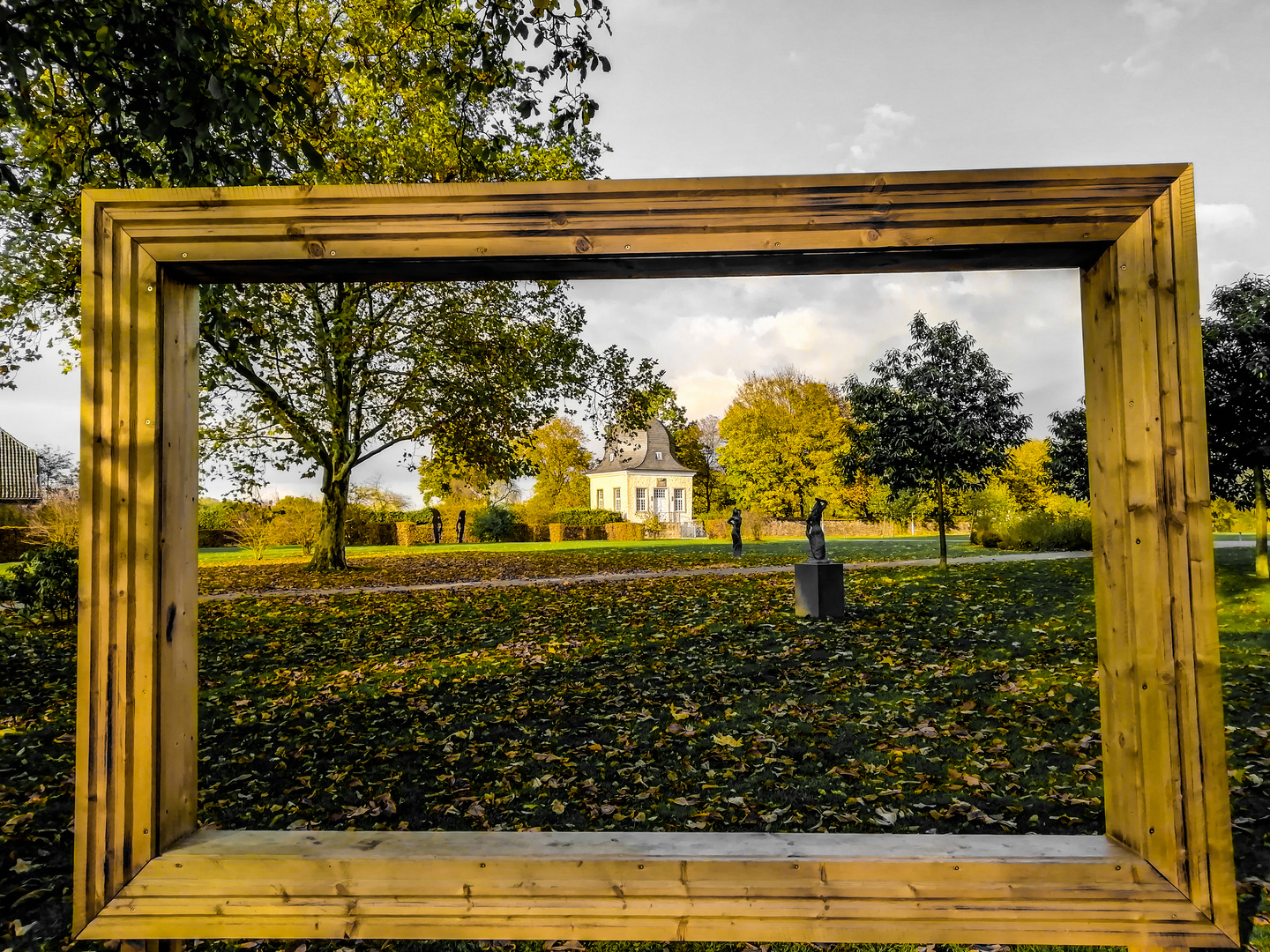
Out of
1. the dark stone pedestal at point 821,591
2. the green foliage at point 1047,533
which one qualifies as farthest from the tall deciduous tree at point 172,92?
the green foliage at point 1047,533

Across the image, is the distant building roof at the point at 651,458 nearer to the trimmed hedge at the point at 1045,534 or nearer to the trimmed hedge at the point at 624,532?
the trimmed hedge at the point at 624,532

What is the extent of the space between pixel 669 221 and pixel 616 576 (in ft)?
39.7

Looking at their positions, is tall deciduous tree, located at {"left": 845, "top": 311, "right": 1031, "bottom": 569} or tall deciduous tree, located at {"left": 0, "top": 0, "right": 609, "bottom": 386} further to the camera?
tall deciduous tree, located at {"left": 845, "top": 311, "right": 1031, "bottom": 569}

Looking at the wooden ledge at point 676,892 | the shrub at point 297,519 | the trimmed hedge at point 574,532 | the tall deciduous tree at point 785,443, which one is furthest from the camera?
the tall deciduous tree at point 785,443

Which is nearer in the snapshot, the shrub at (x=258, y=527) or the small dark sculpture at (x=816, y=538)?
the small dark sculpture at (x=816, y=538)

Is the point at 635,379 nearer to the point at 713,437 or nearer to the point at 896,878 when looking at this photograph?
the point at 896,878

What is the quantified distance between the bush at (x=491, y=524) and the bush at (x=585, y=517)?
2.65 metres

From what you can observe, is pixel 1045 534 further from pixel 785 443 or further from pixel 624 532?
pixel 624 532

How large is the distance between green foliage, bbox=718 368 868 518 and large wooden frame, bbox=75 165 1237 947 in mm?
27116

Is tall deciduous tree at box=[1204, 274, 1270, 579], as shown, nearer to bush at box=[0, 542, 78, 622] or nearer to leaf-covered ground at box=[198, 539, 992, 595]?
leaf-covered ground at box=[198, 539, 992, 595]

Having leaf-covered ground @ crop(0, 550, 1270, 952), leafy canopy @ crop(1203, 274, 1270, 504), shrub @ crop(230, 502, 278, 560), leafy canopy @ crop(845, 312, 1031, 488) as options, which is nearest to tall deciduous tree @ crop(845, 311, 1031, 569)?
leafy canopy @ crop(845, 312, 1031, 488)

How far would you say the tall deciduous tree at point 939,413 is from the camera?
42.9ft

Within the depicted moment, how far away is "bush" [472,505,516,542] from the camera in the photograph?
26.0 metres

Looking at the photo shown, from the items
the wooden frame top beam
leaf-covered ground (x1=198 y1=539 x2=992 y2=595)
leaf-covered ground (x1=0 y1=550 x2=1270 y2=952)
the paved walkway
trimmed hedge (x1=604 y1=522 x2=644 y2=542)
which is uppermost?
the wooden frame top beam
